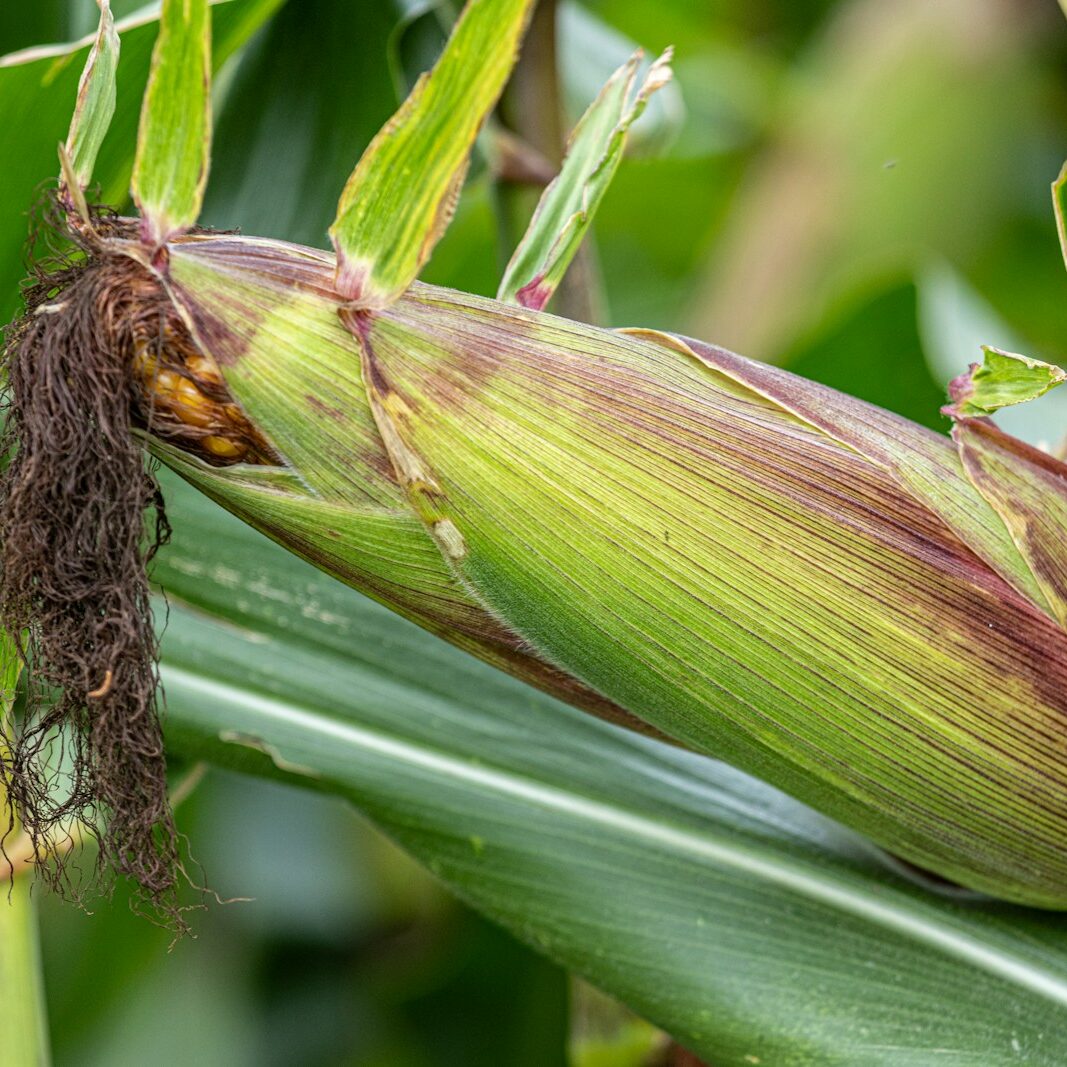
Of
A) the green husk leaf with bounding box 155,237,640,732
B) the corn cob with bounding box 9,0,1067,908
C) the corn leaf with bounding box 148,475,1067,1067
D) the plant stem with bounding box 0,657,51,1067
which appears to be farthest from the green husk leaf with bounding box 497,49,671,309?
the plant stem with bounding box 0,657,51,1067

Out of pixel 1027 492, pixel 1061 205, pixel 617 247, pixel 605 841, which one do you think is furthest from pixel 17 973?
pixel 617 247

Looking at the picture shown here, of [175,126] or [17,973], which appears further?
[17,973]

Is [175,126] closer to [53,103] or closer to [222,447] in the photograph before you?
[222,447]

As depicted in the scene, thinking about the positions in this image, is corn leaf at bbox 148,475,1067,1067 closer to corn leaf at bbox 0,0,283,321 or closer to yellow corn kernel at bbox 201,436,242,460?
corn leaf at bbox 0,0,283,321

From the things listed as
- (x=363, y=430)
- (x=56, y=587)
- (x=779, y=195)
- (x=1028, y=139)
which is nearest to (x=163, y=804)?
(x=56, y=587)

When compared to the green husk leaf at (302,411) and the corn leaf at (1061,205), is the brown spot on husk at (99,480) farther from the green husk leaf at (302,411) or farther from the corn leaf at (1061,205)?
the corn leaf at (1061,205)

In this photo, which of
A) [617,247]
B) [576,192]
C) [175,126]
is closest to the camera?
[175,126]

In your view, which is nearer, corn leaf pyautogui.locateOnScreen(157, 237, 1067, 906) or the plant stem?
corn leaf pyautogui.locateOnScreen(157, 237, 1067, 906)
